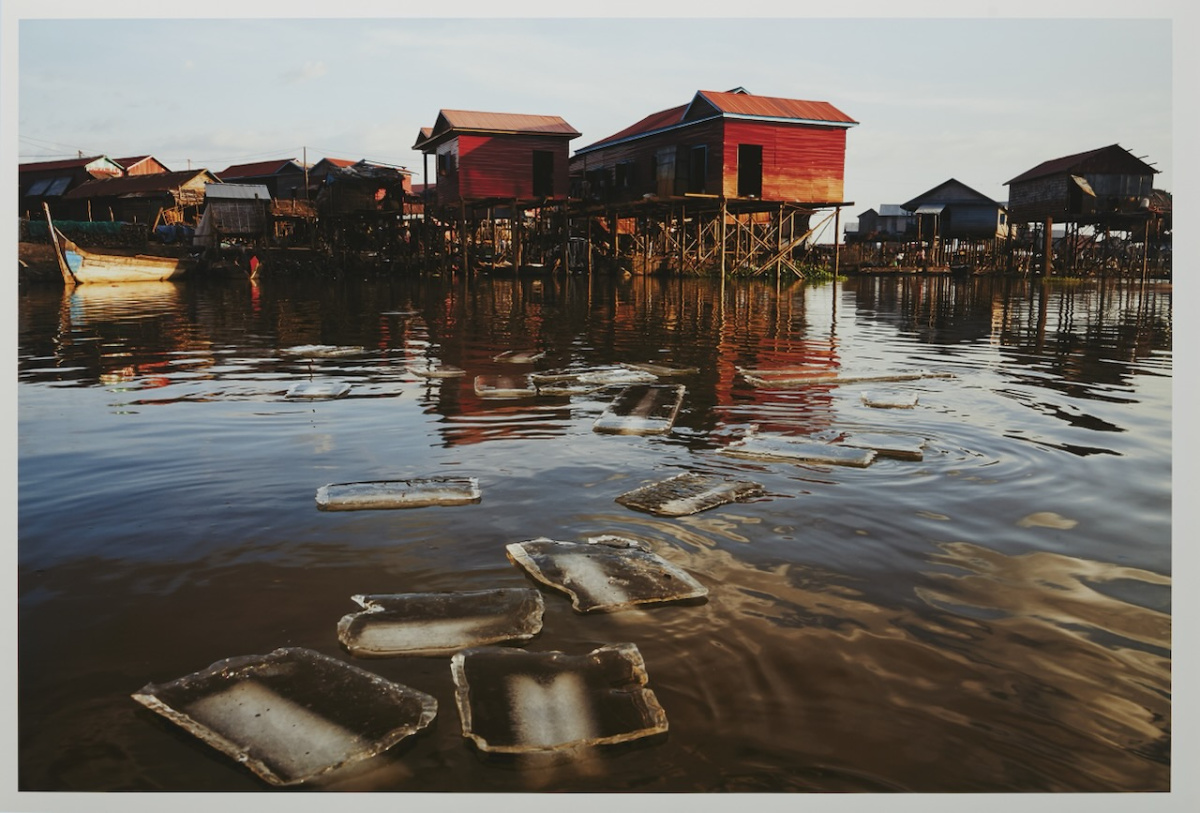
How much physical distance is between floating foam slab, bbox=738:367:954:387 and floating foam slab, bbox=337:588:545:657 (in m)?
4.87

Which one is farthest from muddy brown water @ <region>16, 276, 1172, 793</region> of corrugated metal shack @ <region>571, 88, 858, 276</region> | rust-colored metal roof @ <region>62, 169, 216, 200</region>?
A: rust-colored metal roof @ <region>62, 169, 216, 200</region>

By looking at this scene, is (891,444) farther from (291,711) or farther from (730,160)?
(730,160)

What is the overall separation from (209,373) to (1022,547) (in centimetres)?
707

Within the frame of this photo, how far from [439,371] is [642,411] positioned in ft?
8.73

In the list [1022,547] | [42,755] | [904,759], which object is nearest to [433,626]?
[42,755]

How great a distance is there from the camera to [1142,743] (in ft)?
7.41

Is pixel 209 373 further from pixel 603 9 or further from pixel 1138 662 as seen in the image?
pixel 1138 662

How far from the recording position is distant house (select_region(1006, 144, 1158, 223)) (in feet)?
106

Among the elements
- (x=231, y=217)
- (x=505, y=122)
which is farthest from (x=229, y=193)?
(x=505, y=122)

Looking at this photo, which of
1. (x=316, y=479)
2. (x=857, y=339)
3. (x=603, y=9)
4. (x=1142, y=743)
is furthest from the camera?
(x=857, y=339)

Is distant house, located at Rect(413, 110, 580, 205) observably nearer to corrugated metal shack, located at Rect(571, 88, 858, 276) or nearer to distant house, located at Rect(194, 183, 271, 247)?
corrugated metal shack, located at Rect(571, 88, 858, 276)

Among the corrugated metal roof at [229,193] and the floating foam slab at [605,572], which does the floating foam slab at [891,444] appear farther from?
the corrugated metal roof at [229,193]

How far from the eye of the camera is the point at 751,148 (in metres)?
26.6

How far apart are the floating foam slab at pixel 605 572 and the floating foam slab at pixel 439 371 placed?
460cm
